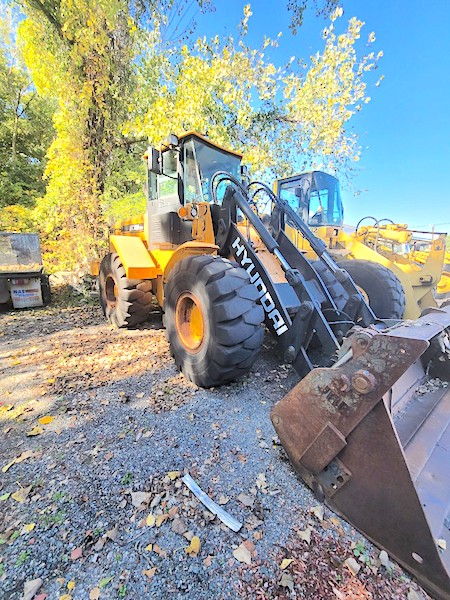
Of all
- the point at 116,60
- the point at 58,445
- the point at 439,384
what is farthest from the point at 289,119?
the point at 58,445

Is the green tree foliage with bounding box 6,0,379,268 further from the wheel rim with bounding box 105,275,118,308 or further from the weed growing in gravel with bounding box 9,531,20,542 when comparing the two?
the weed growing in gravel with bounding box 9,531,20,542

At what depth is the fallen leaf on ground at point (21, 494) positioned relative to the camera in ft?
5.44

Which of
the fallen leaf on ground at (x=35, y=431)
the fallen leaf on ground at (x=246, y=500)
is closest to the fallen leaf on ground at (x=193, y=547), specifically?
the fallen leaf on ground at (x=246, y=500)

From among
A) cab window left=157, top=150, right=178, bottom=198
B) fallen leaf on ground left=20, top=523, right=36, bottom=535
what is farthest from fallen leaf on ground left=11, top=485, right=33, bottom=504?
cab window left=157, top=150, right=178, bottom=198

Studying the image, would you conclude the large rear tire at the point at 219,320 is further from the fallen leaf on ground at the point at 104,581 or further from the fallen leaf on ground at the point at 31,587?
the fallen leaf on ground at the point at 31,587

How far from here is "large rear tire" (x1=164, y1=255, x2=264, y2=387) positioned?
96.3 inches

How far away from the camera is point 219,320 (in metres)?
2.45

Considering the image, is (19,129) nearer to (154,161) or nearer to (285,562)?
(154,161)

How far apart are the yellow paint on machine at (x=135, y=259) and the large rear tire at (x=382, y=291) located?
2982 millimetres

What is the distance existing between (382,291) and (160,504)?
3846mm

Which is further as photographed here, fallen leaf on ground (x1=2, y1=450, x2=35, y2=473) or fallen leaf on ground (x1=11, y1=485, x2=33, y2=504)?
fallen leaf on ground (x1=2, y1=450, x2=35, y2=473)

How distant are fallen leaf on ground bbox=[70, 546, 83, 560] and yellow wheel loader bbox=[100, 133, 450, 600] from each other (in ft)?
3.63

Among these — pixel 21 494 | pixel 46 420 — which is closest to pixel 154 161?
pixel 46 420

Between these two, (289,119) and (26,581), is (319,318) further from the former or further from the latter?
(289,119)
